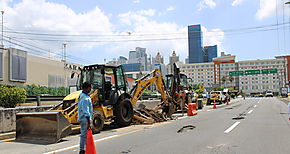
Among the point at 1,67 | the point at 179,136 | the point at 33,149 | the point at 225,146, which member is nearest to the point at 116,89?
the point at 179,136

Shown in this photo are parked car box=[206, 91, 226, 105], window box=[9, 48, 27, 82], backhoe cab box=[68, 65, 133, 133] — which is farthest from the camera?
window box=[9, 48, 27, 82]

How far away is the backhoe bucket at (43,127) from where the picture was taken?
28.9 feet

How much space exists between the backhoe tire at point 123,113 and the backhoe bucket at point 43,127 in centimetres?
338

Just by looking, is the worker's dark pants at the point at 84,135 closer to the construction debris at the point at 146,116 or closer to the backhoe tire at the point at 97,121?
the backhoe tire at the point at 97,121

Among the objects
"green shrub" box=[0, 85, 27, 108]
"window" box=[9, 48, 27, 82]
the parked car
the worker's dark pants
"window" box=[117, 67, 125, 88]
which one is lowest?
the parked car

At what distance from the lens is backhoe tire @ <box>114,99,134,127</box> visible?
12266 millimetres

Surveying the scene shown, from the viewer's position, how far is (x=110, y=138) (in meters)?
9.40

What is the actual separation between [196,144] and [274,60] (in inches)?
5676

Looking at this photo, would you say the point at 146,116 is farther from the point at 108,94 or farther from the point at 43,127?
the point at 43,127

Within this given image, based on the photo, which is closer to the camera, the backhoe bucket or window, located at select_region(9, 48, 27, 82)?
the backhoe bucket

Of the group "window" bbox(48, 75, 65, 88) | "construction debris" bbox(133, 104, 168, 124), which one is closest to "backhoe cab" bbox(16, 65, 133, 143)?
"construction debris" bbox(133, 104, 168, 124)

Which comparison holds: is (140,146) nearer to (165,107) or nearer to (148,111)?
(148,111)

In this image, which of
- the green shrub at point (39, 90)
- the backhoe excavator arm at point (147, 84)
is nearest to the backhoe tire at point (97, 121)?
the backhoe excavator arm at point (147, 84)

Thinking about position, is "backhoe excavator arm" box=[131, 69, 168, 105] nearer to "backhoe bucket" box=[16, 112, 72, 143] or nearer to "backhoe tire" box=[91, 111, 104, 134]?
"backhoe tire" box=[91, 111, 104, 134]
